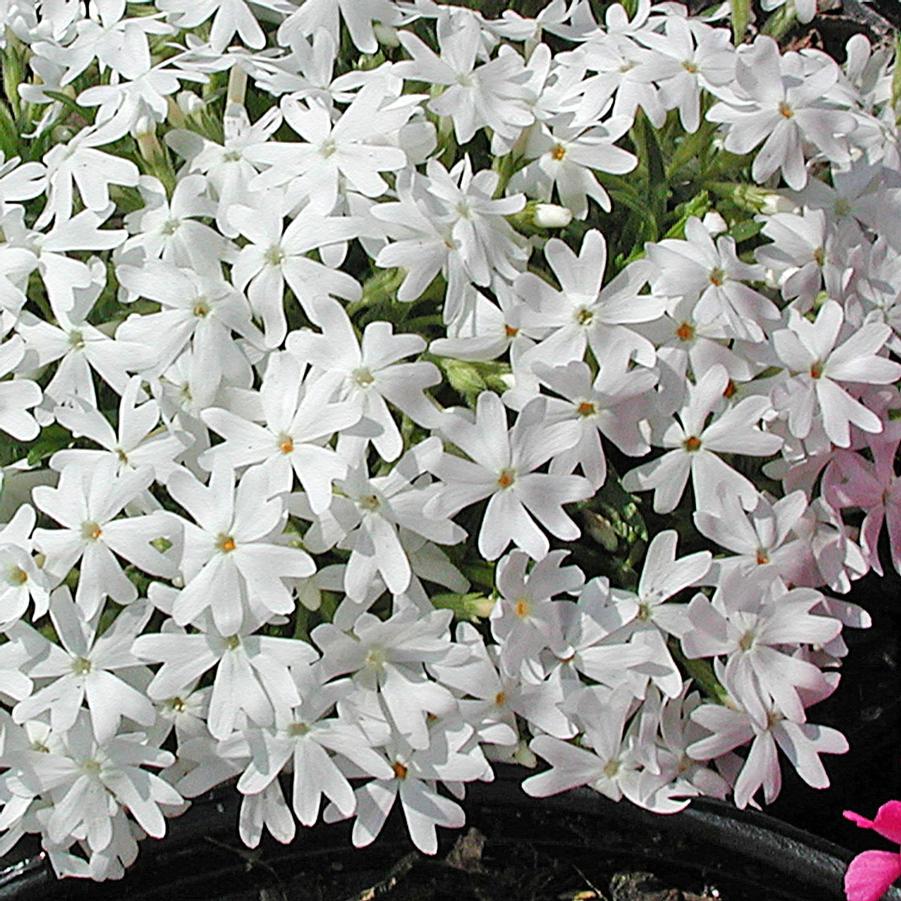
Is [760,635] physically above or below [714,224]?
below

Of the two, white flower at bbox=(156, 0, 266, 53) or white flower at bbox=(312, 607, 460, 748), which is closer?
white flower at bbox=(312, 607, 460, 748)

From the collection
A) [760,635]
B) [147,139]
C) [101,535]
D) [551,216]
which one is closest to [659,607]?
[760,635]

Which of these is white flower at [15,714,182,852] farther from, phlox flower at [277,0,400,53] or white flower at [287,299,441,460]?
phlox flower at [277,0,400,53]

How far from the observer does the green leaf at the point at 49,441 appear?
988mm

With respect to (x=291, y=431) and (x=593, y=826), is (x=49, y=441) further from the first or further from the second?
(x=593, y=826)

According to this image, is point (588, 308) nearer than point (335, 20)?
Yes

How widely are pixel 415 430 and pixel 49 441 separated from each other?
0.93ft

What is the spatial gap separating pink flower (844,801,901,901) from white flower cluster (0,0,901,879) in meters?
0.10

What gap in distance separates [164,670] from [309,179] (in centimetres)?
37

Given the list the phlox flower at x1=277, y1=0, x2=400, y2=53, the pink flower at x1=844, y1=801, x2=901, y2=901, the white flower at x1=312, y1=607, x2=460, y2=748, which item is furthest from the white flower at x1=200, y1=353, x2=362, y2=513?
the pink flower at x1=844, y1=801, x2=901, y2=901

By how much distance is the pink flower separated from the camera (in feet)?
2.94

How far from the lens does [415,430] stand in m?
0.97

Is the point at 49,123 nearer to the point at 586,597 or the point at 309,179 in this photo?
the point at 309,179

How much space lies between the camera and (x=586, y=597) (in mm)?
960
